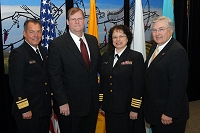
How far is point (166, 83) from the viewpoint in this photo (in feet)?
6.64

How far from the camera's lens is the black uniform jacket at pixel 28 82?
206cm

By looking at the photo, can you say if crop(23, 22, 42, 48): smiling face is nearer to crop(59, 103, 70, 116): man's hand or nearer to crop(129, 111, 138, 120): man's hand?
crop(59, 103, 70, 116): man's hand

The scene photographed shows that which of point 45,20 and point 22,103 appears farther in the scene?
point 45,20

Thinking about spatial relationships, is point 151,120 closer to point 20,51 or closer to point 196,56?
point 20,51

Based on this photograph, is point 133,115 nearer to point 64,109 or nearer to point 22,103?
point 64,109

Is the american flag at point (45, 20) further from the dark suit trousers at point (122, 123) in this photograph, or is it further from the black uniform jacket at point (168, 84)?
the black uniform jacket at point (168, 84)

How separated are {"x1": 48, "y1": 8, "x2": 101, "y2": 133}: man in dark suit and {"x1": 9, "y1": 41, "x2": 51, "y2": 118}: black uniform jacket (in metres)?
0.11

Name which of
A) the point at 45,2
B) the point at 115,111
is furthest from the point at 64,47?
the point at 45,2

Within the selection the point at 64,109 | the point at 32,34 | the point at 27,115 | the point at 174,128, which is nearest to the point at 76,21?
the point at 32,34

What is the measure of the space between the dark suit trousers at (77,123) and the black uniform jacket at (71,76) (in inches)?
2.8

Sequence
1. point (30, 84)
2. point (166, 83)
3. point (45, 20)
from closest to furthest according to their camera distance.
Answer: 1. point (166, 83)
2. point (30, 84)
3. point (45, 20)

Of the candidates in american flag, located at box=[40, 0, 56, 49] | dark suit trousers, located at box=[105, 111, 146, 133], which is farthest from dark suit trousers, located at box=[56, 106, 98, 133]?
american flag, located at box=[40, 0, 56, 49]

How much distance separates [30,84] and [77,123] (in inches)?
22.8

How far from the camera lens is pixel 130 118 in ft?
7.75
